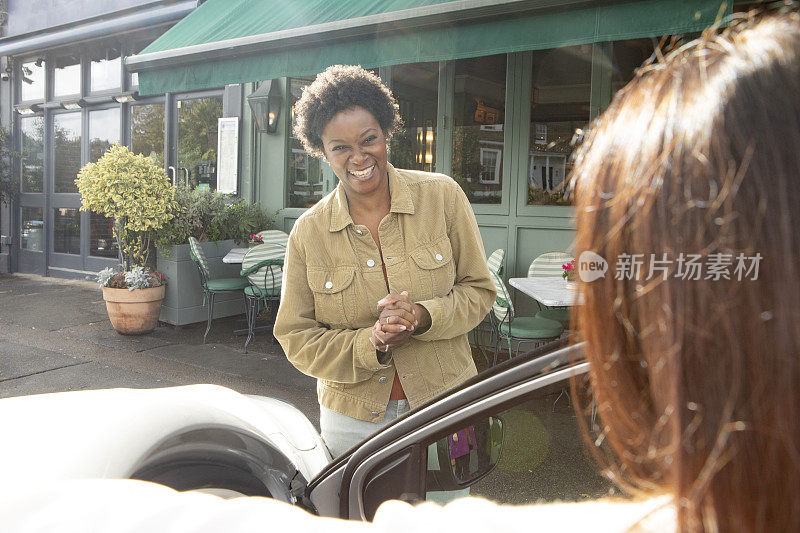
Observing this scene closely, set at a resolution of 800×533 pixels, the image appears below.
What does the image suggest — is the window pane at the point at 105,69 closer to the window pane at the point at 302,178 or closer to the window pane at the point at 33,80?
the window pane at the point at 33,80

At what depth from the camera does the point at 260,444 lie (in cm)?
180

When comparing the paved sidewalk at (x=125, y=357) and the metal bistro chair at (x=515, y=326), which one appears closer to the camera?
the metal bistro chair at (x=515, y=326)

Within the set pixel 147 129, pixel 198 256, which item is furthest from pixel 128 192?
pixel 147 129

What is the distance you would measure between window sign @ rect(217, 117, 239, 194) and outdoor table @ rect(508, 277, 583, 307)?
491 cm

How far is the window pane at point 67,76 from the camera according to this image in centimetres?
1080

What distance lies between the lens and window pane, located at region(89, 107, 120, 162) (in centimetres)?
1029

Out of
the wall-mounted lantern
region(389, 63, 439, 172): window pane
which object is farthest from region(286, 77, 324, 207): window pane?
region(389, 63, 439, 172): window pane

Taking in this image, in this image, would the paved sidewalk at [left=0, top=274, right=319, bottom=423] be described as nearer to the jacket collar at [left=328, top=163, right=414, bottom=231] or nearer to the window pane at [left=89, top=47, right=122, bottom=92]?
the jacket collar at [left=328, top=163, right=414, bottom=231]

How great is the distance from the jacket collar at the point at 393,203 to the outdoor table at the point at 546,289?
1927 millimetres

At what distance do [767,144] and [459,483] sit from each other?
1345mm

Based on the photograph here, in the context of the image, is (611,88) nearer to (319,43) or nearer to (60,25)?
(319,43)

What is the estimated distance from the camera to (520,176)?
6082 mm

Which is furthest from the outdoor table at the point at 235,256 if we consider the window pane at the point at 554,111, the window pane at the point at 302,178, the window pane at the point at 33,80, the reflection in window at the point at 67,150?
the window pane at the point at 33,80

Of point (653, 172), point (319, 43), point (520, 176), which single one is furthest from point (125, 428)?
point (520, 176)
